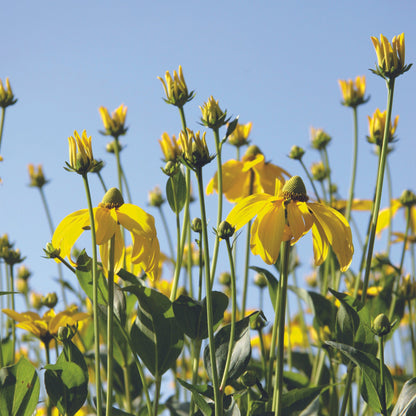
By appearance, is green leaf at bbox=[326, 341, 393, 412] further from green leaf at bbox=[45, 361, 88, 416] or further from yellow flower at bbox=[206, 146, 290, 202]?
yellow flower at bbox=[206, 146, 290, 202]

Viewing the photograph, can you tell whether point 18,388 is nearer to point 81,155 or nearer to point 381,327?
point 81,155

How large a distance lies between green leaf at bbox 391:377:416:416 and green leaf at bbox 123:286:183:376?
1.14 ft

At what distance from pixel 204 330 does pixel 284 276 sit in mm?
242

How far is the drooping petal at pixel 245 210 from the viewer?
0.86 metres

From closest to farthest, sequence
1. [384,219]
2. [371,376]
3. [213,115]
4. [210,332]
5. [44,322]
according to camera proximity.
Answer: [210,332], [371,376], [213,115], [44,322], [384,219]

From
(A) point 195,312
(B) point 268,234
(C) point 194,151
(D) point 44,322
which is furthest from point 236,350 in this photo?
(D) point 44,322

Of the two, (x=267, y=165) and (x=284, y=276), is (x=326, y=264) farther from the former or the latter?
(x=284, y=276)

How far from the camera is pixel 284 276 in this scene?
2.62ft

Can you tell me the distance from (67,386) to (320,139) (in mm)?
1094

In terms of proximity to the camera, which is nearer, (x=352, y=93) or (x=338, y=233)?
(x=338, y=233)

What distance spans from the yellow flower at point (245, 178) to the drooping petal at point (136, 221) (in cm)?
45

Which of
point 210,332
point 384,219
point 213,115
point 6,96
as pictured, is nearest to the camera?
point 210,332

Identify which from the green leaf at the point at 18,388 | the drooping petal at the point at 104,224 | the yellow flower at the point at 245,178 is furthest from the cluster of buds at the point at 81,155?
the yellow flower at the point at 245,178

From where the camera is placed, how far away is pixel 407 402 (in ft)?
2.88
